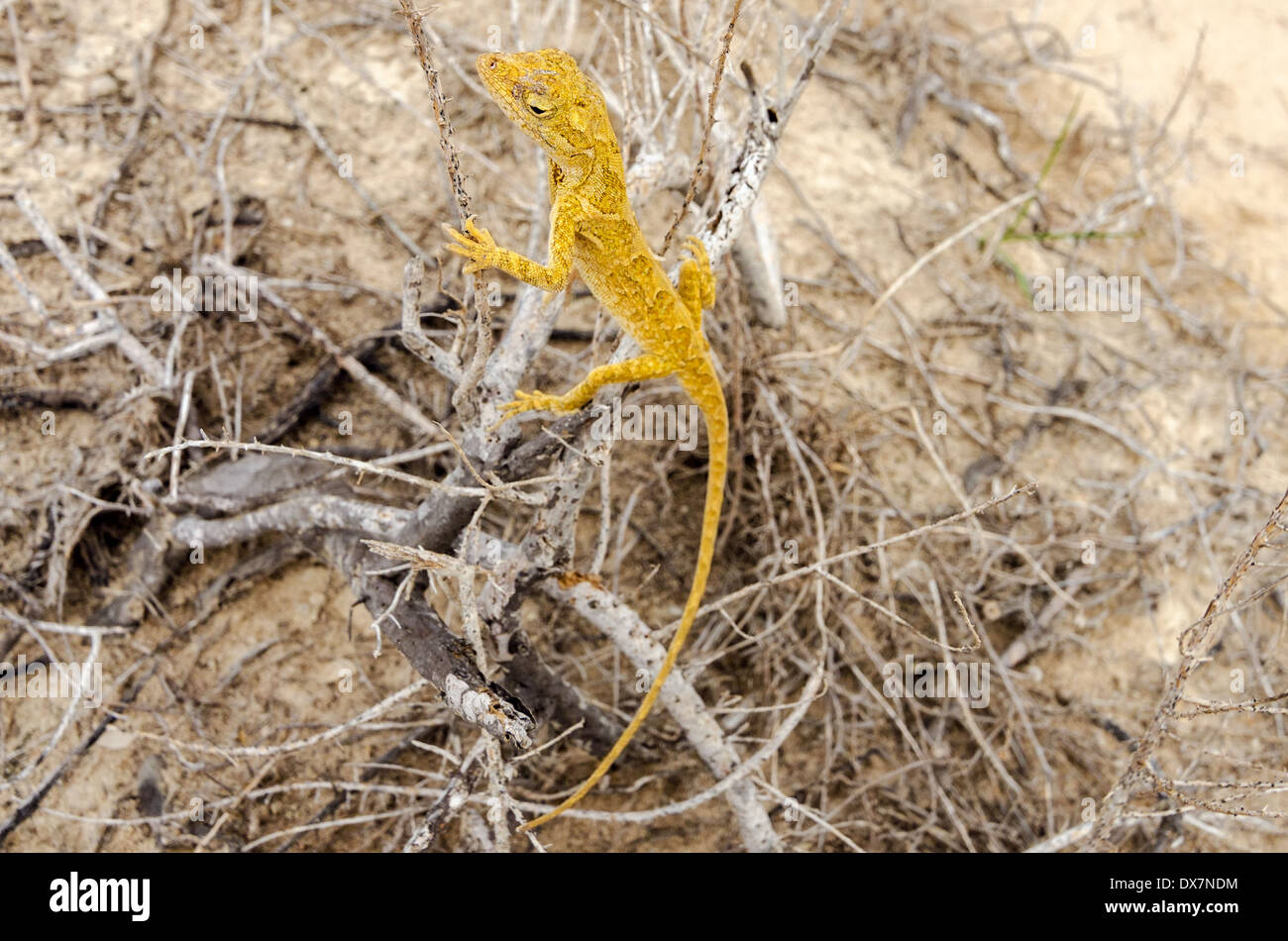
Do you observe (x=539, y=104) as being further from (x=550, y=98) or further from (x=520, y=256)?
(x=520, y=256)

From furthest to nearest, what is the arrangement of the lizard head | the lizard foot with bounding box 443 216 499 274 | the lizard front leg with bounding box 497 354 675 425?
the lizard front leg with bounding box 497 354 675 425 < the lizard head < the lizard foot with bounding box 443 216 499 274

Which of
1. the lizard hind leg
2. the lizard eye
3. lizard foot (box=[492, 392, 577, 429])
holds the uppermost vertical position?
the lizard eye

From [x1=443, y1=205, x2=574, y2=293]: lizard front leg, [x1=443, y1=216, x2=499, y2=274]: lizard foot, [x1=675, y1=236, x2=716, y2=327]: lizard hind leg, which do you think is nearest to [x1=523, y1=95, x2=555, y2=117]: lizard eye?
[x1=443, y1=205, x2=574, y2=293]: lizard front leg

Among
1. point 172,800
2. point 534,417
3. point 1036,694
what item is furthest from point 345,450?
point 1036,694

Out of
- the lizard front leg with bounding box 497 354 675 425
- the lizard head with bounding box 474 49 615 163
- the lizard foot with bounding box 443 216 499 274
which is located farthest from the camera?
the lizard front leg with bounding box 497 354 675 425

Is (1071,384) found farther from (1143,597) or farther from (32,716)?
(32,716)

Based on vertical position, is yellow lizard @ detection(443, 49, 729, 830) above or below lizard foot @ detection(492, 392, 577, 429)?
above

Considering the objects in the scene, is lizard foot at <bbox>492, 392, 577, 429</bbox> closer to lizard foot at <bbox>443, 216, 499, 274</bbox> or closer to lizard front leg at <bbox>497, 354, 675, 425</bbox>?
lizard front leg at <bbox>497, 354, 675, 425</bbox>
